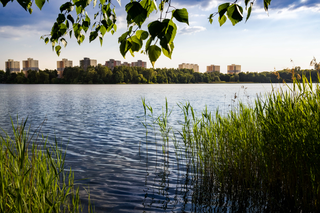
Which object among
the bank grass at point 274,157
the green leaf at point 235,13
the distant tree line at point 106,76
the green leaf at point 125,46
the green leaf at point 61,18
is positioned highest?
the distant tree line at point 106,76

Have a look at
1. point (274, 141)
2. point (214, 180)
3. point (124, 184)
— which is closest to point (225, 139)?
point (214, 180)

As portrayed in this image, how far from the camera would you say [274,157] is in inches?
182

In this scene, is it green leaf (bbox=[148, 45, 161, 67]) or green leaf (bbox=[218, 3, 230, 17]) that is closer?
green leaf (bbox=[148, 45, 161, 67])

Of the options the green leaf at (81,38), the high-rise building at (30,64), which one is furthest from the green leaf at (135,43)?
the high-rise building at (30,64)

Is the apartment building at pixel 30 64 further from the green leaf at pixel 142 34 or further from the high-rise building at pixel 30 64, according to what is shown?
the green leaf at pixel 142 34

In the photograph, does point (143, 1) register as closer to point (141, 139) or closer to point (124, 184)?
point (124, 184)

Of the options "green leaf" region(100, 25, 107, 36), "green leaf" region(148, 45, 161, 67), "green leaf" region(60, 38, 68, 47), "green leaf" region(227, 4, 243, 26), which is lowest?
"green leaf" region(148, 45, 161, 67)

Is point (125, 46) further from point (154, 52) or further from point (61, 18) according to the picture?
point (61, 18)

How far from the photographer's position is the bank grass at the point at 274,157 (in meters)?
4.01

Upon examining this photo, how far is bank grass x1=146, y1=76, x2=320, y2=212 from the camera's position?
4.01m

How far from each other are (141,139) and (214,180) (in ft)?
20.3

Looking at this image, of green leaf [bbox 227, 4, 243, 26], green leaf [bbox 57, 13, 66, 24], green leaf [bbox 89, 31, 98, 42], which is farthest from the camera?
green leaf [bbox 89, 31, 98, 42]

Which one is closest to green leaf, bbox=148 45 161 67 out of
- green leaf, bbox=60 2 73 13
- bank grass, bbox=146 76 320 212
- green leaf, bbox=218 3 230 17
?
green leaf, bbox=218 3 230 17

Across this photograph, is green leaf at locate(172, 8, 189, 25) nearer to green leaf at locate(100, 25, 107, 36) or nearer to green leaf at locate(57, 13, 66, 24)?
green leaf at locate(100, 25, 107, 36)
